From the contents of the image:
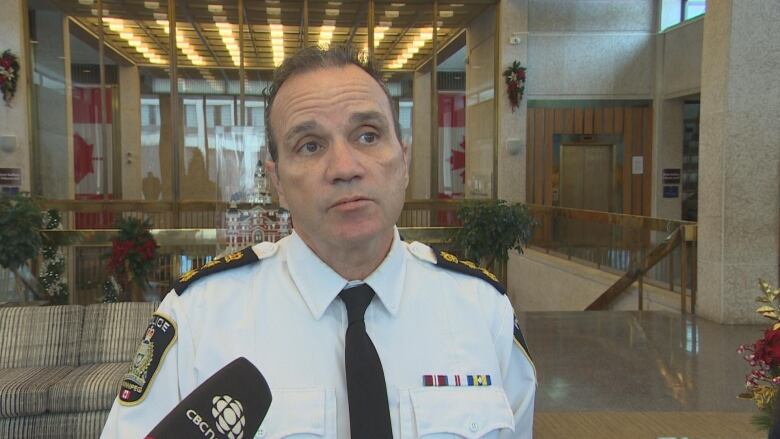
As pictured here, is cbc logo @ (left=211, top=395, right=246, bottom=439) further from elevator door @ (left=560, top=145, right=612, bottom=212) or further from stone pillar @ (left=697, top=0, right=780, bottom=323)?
elevator door @ (left=560, top=145, right=612, bottom=212)

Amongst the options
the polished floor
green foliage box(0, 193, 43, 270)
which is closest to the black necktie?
A: the polished floor

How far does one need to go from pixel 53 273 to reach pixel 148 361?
6674 millimetres

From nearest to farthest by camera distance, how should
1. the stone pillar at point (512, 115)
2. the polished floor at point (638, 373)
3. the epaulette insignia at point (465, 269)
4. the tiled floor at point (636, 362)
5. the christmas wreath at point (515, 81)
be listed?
1. the epaulette insignia at point (465, 269)
2. the polished floor at point (638, 373)
3. the tiled floor at point (636, 362)
4. the christmas wreath at point (515, 81)
5. the stone pillar at point (512, 115)

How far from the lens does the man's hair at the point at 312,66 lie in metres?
1.26

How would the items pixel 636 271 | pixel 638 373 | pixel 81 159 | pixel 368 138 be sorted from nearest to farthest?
pixel 368 138 → pixel 638 373 → pixel 636 271 → pixel 81 159

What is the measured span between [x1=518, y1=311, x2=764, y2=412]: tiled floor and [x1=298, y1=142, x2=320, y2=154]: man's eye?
310 cm

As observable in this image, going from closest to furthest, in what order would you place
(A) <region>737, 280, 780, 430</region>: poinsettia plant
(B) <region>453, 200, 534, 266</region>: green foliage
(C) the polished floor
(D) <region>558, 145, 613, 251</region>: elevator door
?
(A) <region>737, 280, 780, 430</region>: poinsettia plant → (C) the polished floor → (B) <region>453, 200, 534, 266</region>: green foliage → (D) <region>558, 145, 613, 251</region>: elevator door

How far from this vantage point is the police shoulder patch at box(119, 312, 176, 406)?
1.13 metres

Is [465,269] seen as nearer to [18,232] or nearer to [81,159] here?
[18,232]

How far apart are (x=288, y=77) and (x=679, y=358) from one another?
15.5 ft

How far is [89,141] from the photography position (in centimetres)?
1028

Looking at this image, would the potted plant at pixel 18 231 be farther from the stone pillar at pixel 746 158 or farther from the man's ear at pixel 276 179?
the stone pillar at pixel 746 158

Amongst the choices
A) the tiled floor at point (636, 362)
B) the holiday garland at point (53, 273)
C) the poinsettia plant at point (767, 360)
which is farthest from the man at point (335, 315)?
the holiday garland at point (53, 273)

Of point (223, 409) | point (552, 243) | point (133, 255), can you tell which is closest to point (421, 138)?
point (552, 243)
